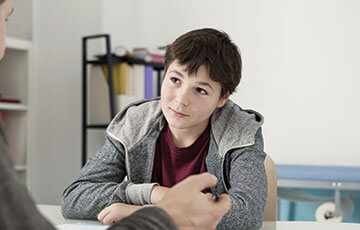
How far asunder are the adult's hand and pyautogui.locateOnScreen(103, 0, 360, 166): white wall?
282 centimetres

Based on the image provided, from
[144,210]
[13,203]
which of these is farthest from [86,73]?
[13,203]

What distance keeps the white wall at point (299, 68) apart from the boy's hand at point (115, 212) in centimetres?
249

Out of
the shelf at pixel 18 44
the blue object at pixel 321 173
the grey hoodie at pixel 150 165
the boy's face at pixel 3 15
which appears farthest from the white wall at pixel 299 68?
the boy's face at pixel 3 15

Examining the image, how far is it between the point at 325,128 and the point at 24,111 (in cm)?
216

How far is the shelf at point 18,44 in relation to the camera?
3445 mm

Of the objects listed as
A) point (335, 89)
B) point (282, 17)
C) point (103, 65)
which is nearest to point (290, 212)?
point (335, 89)

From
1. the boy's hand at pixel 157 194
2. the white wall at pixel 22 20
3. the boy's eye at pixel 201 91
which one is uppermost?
the white wall at pixel 22 20

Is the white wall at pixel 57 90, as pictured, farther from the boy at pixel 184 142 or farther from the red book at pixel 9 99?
the boy at pixel 184 142

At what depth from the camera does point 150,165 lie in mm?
1480

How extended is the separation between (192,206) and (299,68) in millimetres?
2934

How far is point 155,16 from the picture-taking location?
3.98 metres

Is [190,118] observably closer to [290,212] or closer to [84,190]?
[84,190]

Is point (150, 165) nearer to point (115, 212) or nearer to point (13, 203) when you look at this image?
point (115, 212)

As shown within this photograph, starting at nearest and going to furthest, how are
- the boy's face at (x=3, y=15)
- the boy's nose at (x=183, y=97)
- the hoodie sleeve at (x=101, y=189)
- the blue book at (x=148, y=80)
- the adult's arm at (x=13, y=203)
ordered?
1. the adult's arm at (x=13, y=203)
2. the boy's face at (x=3, y=15)
3. the hoodie sleeve at (x=101, y=189)
4. the boy's nose at (x=183, y=97)
5. the blue book at (x=148, y=80)
